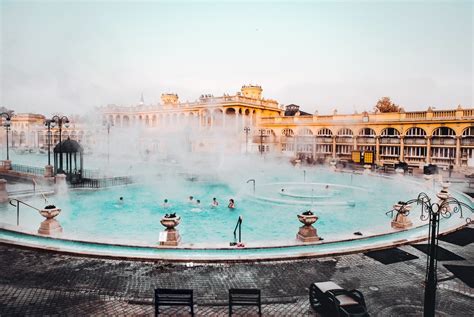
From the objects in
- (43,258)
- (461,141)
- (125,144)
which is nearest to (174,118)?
(125,144)

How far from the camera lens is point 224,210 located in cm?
1908

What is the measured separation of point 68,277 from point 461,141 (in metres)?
37.6

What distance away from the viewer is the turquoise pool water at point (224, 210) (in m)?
14.5

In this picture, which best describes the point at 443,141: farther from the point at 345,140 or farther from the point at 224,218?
the point at 224,218

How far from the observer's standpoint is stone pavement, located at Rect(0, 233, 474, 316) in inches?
273

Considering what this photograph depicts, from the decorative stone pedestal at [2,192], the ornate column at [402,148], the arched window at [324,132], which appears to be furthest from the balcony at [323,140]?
the decorative stone pedestal at [2,192]

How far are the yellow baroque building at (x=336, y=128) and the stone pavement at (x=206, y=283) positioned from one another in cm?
2929

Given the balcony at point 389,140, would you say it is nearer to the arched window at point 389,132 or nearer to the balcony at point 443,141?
the arched window at point 389,132

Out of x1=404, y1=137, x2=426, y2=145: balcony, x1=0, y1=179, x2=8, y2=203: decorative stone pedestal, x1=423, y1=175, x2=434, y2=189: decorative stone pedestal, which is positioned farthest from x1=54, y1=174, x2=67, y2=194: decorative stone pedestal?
x1=404, y1=137, x2=426, y2=145: balcony

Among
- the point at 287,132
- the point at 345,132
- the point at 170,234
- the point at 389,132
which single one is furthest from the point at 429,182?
the point at 287,132

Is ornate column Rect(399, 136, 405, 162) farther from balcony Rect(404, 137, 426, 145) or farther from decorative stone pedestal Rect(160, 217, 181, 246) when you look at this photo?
decorative stone pedestal Rect(160, 217, 181, 246)

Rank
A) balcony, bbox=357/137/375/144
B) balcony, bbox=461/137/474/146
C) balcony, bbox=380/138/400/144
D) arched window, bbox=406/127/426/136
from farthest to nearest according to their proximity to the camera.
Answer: balcony, bbox=357/137/375/144 → balcony, bbox=380/138/400/144 → arched window, bbox=406/127/426/136 → balcony, bbox=461/137/474/146

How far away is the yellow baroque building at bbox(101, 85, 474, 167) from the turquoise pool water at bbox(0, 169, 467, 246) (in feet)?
38.7

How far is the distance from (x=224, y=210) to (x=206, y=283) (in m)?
10.9
